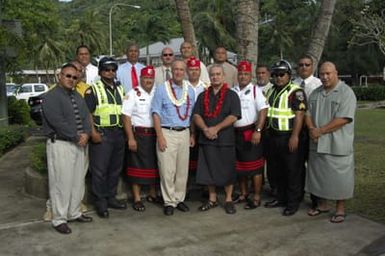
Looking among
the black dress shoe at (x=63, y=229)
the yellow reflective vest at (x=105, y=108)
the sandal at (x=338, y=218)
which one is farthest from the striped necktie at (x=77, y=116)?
the sandal at (x=338, y=218)

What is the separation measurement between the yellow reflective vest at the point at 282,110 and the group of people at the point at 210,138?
12 millimetres

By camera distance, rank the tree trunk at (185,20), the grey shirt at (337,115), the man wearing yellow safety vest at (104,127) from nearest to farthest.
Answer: the grey shirt at (337,115) → the man wearing yellow safety vest at (104,127) → the tree trunk at (185,20)

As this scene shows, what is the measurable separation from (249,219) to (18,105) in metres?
13.5

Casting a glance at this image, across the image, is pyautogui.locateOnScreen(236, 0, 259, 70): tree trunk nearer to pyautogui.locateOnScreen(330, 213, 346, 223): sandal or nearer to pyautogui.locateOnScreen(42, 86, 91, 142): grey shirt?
pyautogui.locateOnScreen(330, 213, 346, 223): sandal

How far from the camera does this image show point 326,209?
614 centimetres

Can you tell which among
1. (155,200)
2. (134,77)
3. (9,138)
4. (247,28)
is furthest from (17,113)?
(155,200)

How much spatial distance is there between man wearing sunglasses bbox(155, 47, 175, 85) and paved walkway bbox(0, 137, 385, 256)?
1726 millimetres

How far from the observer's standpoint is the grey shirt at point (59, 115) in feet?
17.3

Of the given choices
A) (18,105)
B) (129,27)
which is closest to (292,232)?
(18,105)

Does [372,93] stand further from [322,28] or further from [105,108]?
[105,108]

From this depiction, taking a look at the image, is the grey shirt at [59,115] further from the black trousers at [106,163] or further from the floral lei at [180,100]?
the floral lei at [180,100]

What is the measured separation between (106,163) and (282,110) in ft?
7.08

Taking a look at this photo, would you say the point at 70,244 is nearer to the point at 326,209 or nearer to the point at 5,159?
the point at 326,209

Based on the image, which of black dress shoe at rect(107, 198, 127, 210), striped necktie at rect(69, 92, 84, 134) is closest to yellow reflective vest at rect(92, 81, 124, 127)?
striped necktie at rect(69, 92, 84, 134)
